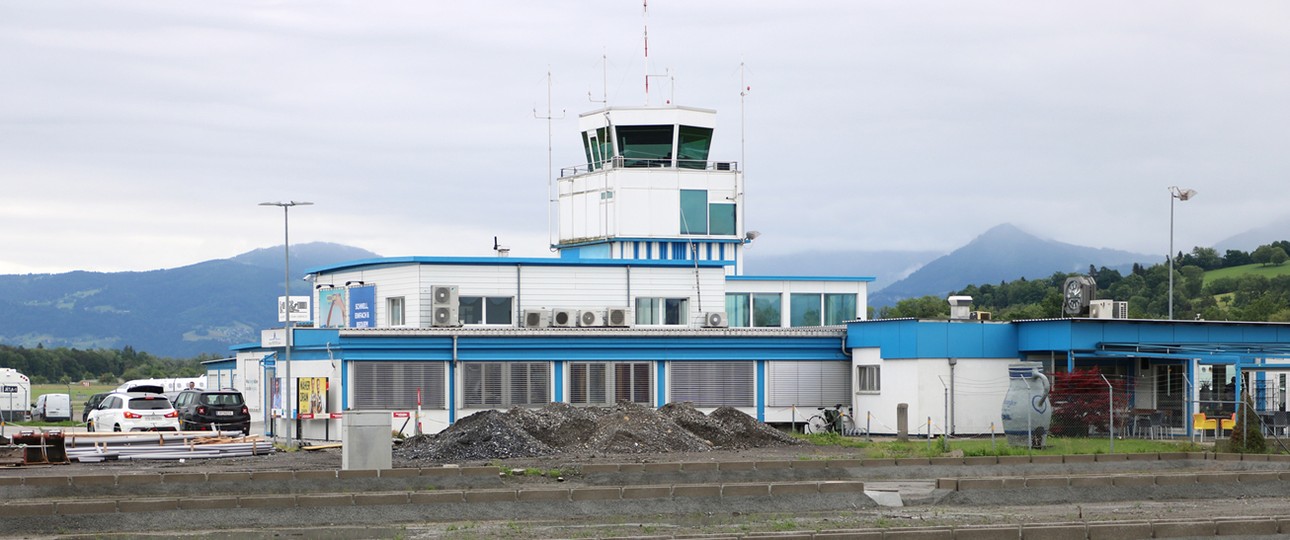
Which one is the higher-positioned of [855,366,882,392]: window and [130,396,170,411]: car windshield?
[855,366,882,392]: window

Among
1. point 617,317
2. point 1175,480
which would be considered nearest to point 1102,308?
point 617,317

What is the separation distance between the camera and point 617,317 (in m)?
52.9

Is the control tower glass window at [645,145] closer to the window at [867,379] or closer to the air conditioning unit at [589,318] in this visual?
the air conditioning unit at [589,318]

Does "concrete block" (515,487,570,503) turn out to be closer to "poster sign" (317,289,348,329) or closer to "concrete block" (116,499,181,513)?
"concrete block" (116,499,181,513)

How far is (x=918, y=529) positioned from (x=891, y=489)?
23.9ft

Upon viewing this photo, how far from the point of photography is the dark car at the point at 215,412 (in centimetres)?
4925

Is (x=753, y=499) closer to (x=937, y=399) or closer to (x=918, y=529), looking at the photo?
(x=918, y=529)

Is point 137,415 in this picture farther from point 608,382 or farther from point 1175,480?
point 1175,480

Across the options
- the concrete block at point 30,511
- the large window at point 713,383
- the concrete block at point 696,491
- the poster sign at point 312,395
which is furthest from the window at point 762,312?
the concrete block at point 30,511

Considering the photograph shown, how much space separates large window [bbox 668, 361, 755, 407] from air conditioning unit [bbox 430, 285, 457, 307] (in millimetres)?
7416

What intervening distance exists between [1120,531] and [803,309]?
40591mm

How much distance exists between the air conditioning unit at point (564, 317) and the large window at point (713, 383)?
366cm

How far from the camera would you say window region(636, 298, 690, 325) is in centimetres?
5644

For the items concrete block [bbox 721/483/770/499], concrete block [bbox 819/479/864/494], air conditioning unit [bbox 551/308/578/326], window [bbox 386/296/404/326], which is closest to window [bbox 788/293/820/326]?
air conditioning unit [bbox 551/308/578/326]
